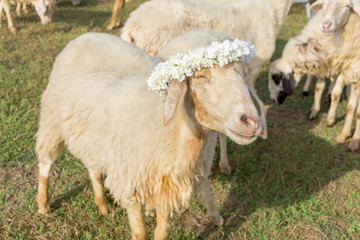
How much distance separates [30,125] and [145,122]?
2568 mm

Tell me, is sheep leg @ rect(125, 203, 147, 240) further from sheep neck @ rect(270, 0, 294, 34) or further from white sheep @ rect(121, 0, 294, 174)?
sheep neck @ rect(270, 0, 294, 34)

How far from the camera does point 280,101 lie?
17.1 ft

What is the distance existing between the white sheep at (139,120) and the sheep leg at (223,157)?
763mm

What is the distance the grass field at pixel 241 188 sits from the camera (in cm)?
307

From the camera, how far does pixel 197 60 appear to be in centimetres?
185

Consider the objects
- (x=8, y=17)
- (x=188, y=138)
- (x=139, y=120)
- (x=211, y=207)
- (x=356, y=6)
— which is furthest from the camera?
(x=8, y=17)

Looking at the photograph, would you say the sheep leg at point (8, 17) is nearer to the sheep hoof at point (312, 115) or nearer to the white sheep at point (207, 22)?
the white sheep at point (207, 22)

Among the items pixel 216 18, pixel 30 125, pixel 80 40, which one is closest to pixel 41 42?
pixel 30 125

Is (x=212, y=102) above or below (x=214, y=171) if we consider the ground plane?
above

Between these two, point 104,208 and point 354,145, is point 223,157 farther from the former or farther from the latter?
point 354,145

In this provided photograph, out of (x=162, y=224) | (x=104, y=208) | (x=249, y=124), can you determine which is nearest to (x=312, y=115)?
(x=104, y=208)

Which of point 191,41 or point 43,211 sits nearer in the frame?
point 191,41

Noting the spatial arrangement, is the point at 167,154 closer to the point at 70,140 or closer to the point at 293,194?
the point at 70,140

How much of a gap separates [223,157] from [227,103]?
6.51 feet
